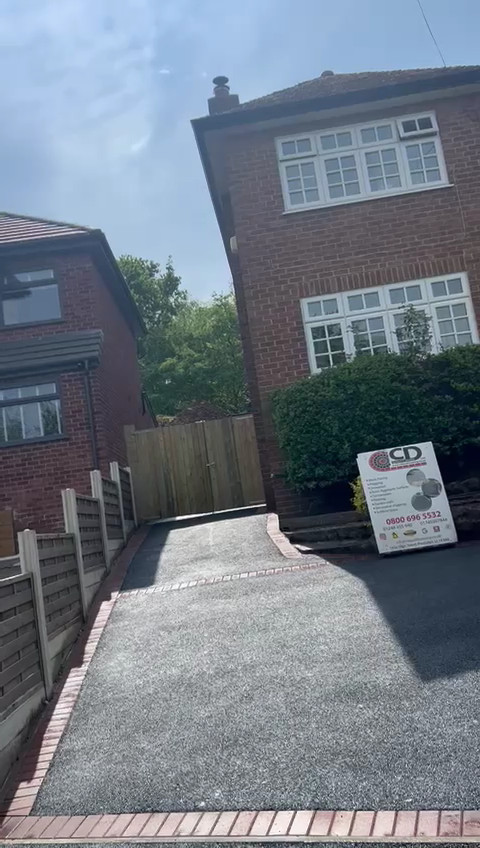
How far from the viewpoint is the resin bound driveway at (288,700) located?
13.3ft

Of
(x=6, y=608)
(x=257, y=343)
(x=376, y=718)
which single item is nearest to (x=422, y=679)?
(x=376, y=718)

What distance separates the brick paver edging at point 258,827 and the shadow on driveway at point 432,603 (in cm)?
156

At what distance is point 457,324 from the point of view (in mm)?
11930

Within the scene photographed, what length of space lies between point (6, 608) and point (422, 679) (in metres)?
2.90

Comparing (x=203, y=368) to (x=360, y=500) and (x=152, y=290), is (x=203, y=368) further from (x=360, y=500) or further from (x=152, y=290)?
(x=360, y=500)

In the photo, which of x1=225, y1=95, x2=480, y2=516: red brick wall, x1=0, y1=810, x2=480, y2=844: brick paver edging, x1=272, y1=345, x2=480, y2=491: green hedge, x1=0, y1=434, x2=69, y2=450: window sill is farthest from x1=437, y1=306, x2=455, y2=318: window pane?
x1=0, y1=810, x2=480, y2=844: brick paver edging

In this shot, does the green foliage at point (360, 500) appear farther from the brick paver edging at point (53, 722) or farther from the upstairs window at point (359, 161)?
the upstairs window at point (359, 161)

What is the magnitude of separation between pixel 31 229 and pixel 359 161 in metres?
8.13

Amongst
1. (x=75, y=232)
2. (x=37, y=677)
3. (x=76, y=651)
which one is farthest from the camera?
(x=75, y=232)

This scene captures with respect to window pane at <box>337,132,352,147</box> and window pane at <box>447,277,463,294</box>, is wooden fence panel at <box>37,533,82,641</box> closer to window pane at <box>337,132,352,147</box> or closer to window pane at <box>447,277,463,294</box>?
window pane at <box>447,277,463,294</box>

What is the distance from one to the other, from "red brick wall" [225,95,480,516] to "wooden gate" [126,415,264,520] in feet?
15.2

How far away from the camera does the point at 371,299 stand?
12078 millimetres

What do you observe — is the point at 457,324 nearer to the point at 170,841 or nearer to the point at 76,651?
the point at 76,651

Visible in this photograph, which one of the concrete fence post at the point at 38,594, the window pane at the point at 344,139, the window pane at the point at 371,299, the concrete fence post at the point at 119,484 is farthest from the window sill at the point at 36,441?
the concrete fence post at the point at 38,594
